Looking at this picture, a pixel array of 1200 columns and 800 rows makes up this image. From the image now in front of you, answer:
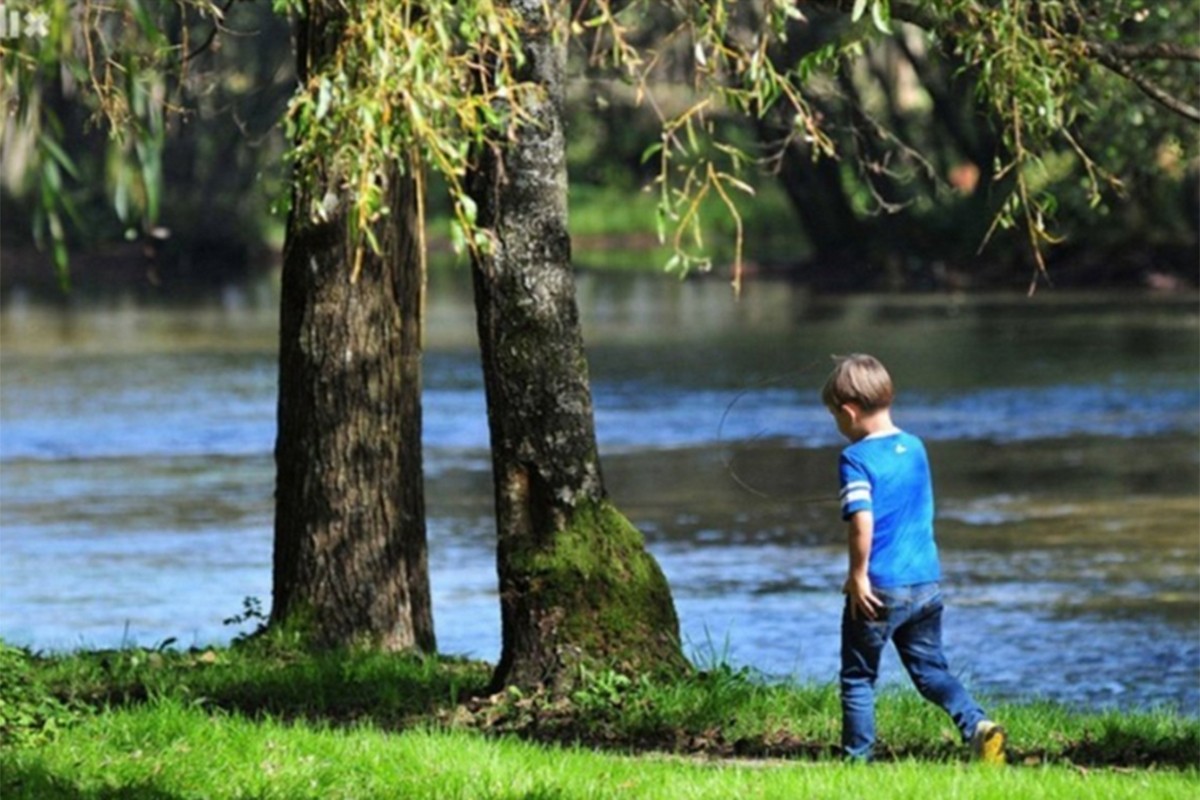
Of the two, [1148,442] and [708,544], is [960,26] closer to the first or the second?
[708,544]

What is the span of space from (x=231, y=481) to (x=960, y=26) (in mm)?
14135

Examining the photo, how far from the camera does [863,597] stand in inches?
335

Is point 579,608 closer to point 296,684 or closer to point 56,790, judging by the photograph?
point 296,684

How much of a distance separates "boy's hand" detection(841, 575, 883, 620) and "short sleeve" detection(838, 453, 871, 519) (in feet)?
0.73

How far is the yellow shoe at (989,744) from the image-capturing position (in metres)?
8.67

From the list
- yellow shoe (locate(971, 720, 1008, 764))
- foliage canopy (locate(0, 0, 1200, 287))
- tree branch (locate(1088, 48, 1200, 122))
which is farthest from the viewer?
tree branch (locate(1088, 48, 1200, 122))

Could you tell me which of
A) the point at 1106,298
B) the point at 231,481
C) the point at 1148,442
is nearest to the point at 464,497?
the point at 231,481

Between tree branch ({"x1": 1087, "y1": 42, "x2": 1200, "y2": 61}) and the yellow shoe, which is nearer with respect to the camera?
the yellow shoe

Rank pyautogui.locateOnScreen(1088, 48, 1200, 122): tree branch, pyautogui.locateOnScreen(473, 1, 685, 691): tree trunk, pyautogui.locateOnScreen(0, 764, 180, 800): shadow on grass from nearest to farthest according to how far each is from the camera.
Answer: pyautogui.locateOnScreen(0, 764, 180, 800): shadow on grass
pyautogui.locateOnScreen(473, 1, 685, 691): tree trunk
pyautogui.locateOnScreen(1088, 48, 1200, 122): tree branch

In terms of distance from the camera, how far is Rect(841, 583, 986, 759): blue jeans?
28.1 ft

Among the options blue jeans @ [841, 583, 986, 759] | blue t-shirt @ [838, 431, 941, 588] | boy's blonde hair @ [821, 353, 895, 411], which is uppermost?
boy's blonde hair @ [821, 353, 895, 411]

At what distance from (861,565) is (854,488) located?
0.84 ft

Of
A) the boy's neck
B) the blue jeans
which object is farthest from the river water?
the blue jeans

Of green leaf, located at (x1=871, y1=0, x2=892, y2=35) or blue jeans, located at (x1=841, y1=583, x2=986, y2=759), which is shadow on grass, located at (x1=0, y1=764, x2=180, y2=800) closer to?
blue jeans, located at (x1=841, y1=583, x2=986, y2=759)
